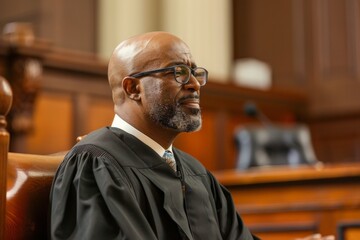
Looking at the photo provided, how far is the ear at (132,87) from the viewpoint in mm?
2344

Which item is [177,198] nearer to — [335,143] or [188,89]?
[188,89]

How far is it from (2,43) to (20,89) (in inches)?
14.1

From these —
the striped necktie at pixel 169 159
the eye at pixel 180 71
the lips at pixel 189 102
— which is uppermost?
the eye at pixel 180 71

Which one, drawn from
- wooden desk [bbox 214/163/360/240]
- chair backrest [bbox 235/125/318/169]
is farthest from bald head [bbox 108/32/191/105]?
chair backrest [bbox 235/125/318/169]

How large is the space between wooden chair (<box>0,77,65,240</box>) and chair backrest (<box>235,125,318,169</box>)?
13.8ft

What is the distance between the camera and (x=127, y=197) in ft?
6.86

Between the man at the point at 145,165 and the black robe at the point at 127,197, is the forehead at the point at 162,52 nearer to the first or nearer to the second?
the man at the point at 145,165

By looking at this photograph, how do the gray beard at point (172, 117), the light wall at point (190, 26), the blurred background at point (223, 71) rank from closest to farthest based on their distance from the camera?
the gray beard at point (172, 117) → the blurred background at point (223, 71) → the light wall at point (190, 26)

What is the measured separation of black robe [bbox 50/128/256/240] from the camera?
205 cm

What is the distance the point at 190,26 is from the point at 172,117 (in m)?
6.61

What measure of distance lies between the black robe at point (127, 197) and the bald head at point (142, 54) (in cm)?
18

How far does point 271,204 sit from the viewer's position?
4809 millimetres

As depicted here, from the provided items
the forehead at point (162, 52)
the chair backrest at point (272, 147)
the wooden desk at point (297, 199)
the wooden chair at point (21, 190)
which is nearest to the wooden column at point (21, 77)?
the wooden desk at point (297, 199)

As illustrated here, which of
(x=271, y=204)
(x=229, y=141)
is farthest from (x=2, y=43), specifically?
(x=229, y=141)
